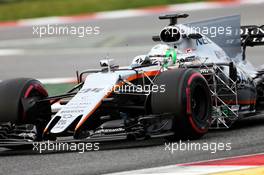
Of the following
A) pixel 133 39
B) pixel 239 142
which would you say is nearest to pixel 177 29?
pixel 239 142

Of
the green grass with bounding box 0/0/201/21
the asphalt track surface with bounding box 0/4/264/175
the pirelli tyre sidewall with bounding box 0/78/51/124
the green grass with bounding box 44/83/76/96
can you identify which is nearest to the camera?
the asphalt track surface with bounding box 0/4/264/175

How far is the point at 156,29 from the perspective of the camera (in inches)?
750

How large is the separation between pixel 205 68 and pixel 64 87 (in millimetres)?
4623

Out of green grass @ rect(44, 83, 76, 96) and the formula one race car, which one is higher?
the formula one race car

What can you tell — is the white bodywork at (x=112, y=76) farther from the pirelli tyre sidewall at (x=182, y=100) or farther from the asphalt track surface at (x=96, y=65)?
the pirelli tyre sidewall at (x=182, y=100)

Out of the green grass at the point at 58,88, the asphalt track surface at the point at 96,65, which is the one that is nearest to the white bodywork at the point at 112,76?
the asphalt track surface at the point at 96,65

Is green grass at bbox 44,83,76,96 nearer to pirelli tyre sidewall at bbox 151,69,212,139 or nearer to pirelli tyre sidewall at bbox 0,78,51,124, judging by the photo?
pirelli tyre sidewall at bbox 0,78,51,124

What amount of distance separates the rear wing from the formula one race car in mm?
569

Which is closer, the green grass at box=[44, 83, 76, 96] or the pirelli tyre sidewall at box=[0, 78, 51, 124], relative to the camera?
the pirelli tyre sidewall at box=[0, 78, 51, 124]

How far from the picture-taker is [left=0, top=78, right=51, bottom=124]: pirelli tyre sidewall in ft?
30.4

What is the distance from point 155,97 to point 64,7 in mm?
12742

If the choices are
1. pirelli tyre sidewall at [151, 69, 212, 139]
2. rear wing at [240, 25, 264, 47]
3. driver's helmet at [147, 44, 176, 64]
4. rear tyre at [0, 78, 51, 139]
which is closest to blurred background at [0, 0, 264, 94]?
rear wing at [240, 25, 264, 47]

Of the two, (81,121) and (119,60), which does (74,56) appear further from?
(81,121)

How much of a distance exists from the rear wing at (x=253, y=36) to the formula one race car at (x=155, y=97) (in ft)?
1.87
